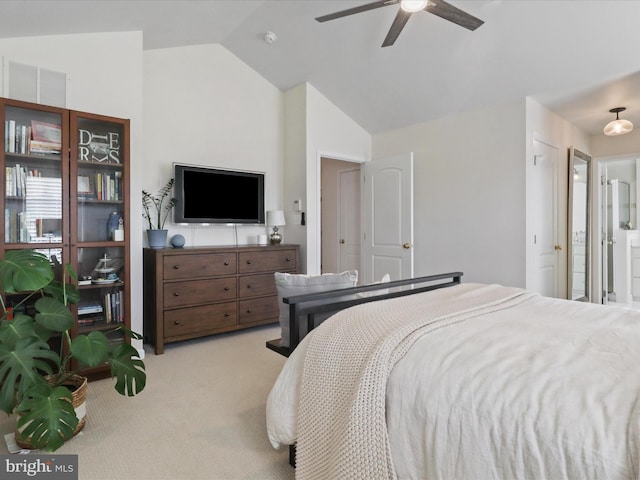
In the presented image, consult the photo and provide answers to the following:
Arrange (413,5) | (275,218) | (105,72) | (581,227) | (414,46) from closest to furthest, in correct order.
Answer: (413,5) < (105,72) < (414,46) < (275,218) < (581,227)

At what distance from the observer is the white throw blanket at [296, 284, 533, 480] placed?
3.95ft

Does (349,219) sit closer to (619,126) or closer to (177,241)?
(177,241)

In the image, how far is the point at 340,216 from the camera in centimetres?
588

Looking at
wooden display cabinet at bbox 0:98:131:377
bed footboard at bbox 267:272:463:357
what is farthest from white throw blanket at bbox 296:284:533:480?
wooden display cabinet at bbox 0:98:131:377

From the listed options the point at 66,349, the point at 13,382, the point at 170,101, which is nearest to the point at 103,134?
the point at 170,101

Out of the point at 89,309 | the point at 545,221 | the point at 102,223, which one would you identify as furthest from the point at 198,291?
the point at 545,221

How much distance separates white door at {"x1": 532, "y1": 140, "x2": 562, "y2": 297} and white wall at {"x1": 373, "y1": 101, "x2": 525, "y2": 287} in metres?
0.27

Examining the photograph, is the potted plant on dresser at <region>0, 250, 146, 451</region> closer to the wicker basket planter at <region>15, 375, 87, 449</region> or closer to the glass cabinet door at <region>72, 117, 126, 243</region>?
the wicker basket planter at <region>15, 375, 87, 449</region>

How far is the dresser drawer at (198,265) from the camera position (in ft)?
11.2

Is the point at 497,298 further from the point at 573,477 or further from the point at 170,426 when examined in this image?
the point at 170,426

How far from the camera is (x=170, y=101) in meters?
3.93

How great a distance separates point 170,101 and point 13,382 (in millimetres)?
3028

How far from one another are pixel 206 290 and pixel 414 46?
3.03 m

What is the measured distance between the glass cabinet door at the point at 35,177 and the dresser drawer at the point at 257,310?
1677 millimetres
